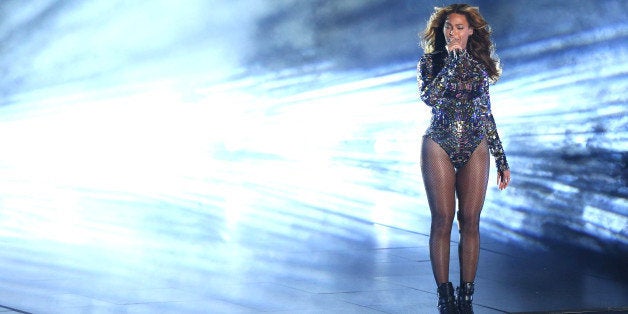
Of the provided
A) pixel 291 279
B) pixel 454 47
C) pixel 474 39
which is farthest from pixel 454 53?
pixel 291 279

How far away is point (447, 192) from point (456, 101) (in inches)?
12.1

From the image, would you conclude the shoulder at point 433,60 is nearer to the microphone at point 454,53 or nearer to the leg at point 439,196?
the microphone at point 454,53

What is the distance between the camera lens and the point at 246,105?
809 centimetres

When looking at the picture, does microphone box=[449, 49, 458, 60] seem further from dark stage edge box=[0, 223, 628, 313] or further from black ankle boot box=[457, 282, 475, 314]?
dark stage edge box=[0, 223, 628, 313]

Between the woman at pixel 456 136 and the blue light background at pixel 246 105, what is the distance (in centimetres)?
348

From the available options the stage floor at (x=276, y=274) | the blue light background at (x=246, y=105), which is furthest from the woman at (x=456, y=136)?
the blue light background at (x=246, y=105)

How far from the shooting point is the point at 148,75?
317 inches

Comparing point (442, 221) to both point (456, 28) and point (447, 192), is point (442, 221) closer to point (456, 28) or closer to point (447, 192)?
point (447, 192)

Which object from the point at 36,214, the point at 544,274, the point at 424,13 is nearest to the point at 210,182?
the point at 36,214

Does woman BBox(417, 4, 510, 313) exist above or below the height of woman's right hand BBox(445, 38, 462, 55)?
below

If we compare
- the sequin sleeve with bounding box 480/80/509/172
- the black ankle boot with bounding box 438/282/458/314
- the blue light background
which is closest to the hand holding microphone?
the sequin sleeve with bounding box 480/80/509/172

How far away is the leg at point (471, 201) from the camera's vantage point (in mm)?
3561

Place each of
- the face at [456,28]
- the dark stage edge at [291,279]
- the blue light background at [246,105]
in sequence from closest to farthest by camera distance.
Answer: the face at [456,28]
the dark stage edge at [291,279]
the blue light background at [246,105]

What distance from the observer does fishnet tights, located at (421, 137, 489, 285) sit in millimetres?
3541
